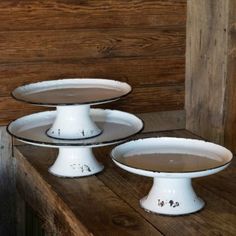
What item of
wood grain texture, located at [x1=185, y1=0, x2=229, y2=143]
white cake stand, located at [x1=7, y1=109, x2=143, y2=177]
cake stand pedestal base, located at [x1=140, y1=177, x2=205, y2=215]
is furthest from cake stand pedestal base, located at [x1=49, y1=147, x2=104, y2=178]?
wood grain texture, located at [x1=185, y1=0, x2=229, y2=143]

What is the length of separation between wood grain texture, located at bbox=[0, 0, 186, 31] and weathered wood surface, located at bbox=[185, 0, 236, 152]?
0.21ft

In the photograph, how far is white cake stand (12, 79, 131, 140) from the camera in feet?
4.40

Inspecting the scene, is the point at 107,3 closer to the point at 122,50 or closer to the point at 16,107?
the point at 122,50

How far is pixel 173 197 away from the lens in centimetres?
112

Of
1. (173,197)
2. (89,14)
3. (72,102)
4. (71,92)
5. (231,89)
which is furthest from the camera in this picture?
(231,89)

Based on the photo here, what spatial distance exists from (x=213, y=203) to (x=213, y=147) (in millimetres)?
117

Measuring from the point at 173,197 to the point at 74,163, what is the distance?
1.08 ft

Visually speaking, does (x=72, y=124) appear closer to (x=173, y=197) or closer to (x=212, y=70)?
(x=173, y=197)

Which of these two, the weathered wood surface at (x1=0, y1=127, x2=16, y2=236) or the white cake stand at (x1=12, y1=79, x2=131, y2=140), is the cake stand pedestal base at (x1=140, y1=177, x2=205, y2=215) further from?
the weathered wood surface at (x1=0, y1=127, x2=16, y2=236)

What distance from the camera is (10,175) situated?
167cm

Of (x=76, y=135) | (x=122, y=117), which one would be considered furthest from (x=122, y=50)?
(x=76, y=135)

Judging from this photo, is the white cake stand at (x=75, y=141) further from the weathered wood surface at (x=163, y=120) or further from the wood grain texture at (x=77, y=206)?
the weathered wood surface at (x=163, y=120)

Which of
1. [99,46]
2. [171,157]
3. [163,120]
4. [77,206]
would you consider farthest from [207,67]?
[77,206]

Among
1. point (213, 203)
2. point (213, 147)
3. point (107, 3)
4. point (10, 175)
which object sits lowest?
point (10, 175)
